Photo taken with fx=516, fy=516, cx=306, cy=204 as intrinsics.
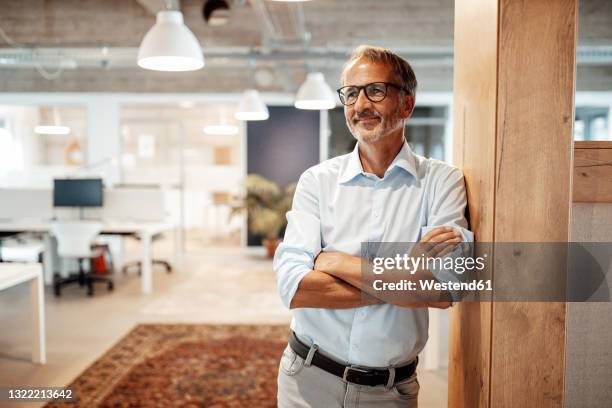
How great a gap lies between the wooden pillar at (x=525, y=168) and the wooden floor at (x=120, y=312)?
6.54 ft

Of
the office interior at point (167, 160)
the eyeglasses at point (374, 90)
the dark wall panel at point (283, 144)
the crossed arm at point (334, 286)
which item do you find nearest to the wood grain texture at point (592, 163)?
the office interior at point (167, 160)

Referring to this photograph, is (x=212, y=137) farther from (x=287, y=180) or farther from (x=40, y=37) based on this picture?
(x=40, y=37)

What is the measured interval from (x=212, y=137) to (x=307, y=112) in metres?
4.46

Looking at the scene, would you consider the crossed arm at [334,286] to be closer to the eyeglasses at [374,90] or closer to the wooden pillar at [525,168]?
the wooden pillar at [525,168]

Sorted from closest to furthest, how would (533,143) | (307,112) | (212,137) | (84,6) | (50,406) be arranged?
(533,143) < (50,406) < (84,6) < (307,112) < (212,137)

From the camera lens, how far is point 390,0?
6.96m

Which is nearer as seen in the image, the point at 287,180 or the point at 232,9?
the point at 232,9

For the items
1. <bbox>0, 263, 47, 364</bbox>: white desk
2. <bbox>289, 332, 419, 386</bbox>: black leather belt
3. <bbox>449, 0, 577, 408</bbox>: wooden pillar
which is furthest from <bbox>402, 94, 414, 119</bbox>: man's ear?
<bbox>0, 263, 47, 364</bbox>: white desk

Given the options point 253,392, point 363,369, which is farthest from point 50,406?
point 363,369

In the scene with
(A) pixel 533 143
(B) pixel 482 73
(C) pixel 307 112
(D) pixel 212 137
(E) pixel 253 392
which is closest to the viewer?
(A) pixel 533 143

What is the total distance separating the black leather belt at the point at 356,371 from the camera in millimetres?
1426

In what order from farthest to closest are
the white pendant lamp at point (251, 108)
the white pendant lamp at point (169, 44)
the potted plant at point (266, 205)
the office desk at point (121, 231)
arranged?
the potted plant at point (266, 205), the office desk at point (121, 231), the white pendant lamp at point (251, 108), the white pendant lamp at point (169, 44)

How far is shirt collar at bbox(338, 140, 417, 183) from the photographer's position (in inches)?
57.4

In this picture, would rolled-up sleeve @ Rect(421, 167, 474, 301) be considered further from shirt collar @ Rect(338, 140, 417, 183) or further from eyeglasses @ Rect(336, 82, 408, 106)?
eyeglasses @ Rect(336, 82, 408, 106)
